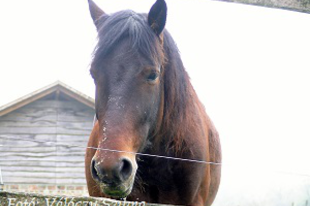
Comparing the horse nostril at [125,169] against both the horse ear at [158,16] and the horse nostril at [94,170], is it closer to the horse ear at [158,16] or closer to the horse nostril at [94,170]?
the horse nostril at [94,170]

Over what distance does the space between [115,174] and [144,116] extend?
0.58 metres

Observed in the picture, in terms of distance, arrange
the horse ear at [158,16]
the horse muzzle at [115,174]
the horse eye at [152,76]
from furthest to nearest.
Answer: the horse ear at [158,16], the horse eye at [152,76], the horse muzzle at [115,174]

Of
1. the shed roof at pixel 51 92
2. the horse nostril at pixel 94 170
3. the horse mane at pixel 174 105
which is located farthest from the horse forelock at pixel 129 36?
the shed roof at pixel 51 92

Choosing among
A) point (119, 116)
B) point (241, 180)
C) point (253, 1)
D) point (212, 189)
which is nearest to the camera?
point (253, 1)

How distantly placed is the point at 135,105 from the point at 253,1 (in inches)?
41.5

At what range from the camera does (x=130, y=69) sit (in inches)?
105

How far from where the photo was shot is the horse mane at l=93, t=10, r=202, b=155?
282cm

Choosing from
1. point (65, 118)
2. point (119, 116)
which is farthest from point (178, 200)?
point (65, 118)

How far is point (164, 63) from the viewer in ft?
10.3

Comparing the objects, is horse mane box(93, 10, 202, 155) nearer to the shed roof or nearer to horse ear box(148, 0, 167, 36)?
horse ear box(148, 0, 167, 36)

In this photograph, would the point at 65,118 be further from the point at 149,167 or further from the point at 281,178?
the point at 281,178

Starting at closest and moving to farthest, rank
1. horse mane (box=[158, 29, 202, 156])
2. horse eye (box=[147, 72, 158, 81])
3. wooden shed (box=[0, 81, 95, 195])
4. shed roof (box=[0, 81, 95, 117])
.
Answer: horse eye (box=[147, 72, 158, 81]), horse mane (box=[158, 29, 202, 156]), shed roof (box=[0, 81, 95, 117]), wooden shed (box=[0, 81, 95, 195])

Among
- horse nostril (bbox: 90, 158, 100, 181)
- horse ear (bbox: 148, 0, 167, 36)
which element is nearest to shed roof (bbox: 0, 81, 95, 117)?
horse ear (bbox: 148, 0, 167, 36)

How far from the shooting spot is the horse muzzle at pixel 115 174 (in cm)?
228
